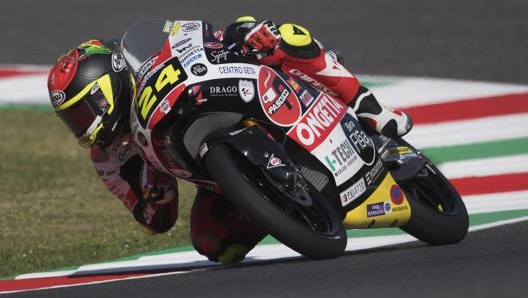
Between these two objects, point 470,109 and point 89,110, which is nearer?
point 89,110

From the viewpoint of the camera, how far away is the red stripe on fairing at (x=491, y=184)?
845 centimetres

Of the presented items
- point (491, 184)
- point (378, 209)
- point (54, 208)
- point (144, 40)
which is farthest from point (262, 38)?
point (54, 208)

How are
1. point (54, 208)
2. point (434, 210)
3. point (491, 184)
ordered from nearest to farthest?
point (434, 210), point (491, 184), point (54, 208)

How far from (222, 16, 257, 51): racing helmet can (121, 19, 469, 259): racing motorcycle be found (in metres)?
0.10

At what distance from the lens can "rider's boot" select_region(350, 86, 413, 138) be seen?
6820 mm

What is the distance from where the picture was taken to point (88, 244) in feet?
27.2

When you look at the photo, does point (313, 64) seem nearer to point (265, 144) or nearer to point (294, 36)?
point (294, 36)

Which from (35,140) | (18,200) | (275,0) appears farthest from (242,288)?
(275,0)

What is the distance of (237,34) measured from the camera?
6414 millimetres

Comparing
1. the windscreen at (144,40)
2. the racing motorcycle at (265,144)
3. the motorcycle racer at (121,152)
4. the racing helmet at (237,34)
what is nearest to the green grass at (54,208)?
the motorcycle racer at (121,152)

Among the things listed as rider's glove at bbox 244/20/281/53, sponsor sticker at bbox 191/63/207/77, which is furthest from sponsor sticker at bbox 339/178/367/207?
sponsor sticker at bbox 191/63/207/77

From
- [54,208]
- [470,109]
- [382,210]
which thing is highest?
[382,210]

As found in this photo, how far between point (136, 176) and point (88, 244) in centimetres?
146

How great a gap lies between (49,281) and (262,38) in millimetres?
1730
